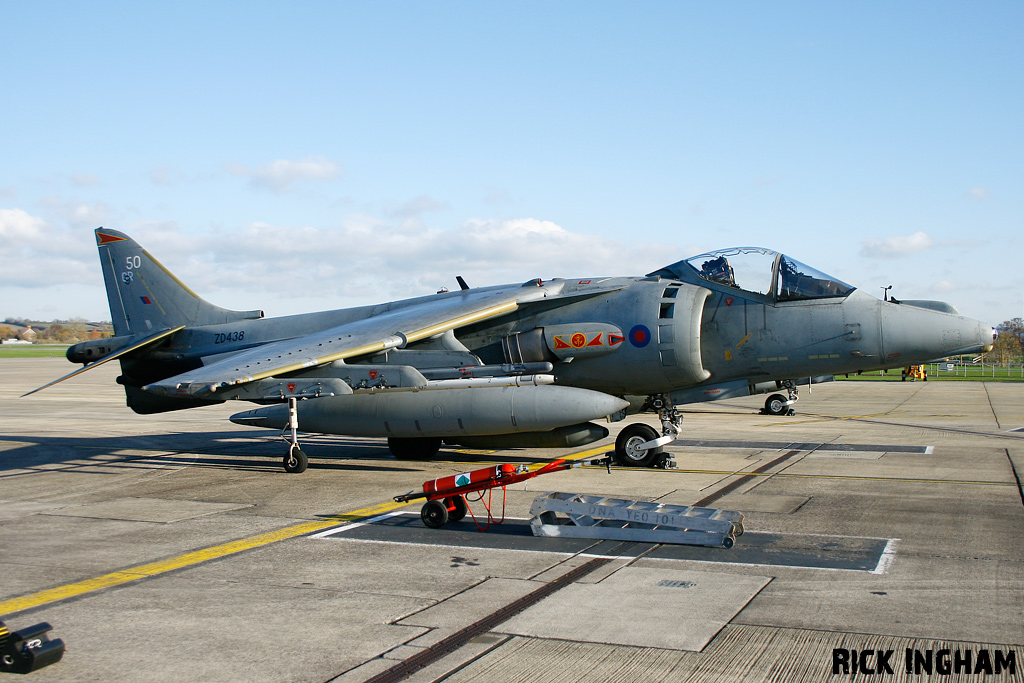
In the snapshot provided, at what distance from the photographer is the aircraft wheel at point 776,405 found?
25.5 metres

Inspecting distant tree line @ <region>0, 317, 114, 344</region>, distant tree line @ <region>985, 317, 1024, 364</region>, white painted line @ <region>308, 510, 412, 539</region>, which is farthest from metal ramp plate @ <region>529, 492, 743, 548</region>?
distant tree line @ <region>0, 317, 114, 344</region>

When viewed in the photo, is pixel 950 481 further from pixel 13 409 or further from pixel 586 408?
pixel 13 409

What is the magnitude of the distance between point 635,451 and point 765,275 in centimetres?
349

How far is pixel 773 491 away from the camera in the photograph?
1072 centimetres

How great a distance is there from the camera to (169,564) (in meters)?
7.21

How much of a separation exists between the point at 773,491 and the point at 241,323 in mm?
11194

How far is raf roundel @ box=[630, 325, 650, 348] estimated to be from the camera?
13.1 metres

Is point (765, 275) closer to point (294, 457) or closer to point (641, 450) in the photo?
point (641, 450)

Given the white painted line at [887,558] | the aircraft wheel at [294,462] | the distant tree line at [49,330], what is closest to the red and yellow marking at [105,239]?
the aircraft wheel at [294,462]

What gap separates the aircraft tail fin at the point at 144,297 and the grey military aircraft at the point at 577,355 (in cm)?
333

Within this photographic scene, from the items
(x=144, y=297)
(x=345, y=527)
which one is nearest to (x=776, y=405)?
(x=144, y=297)

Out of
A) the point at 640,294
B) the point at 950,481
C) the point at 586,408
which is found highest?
the point at 640,294

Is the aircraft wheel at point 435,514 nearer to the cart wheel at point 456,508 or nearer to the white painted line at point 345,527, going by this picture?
the cart wheel at point 456,508

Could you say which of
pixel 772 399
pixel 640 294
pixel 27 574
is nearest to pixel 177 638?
pixel 27 574
